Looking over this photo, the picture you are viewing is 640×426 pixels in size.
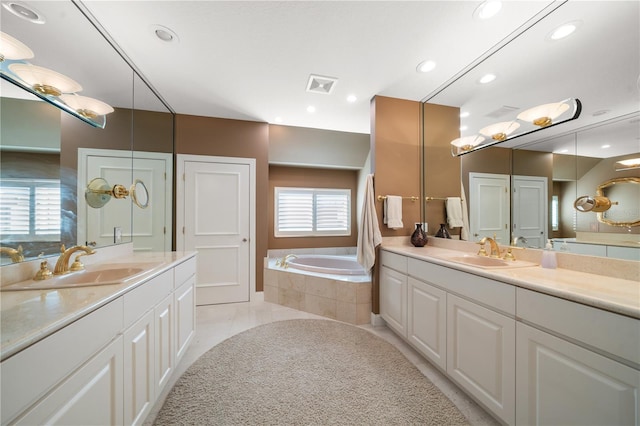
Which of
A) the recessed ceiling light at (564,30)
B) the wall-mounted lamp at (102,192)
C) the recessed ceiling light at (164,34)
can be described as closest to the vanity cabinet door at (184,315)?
the wall-mounted lamp at (102,192)

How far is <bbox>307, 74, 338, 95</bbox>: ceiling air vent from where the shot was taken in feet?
7.32

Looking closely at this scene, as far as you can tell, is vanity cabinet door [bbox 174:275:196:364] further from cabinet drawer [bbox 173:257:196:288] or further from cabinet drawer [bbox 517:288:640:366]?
cabinet drawer [bbox 517:288:640:366]

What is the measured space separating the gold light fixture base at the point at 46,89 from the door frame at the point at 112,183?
446 mm

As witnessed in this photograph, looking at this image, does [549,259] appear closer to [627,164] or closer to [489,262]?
[489,262]

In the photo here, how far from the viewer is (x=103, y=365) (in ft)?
3.10

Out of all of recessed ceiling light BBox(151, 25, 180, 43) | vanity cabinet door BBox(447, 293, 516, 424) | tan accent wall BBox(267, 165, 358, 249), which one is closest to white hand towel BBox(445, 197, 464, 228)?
vanity cabinet door BBox(447, 293, 516, 424)

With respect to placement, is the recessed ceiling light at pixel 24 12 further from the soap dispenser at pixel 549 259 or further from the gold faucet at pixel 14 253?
the soap dispenser at pixel 549 259

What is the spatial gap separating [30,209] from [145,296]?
2.72 feet

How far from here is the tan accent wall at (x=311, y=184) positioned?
420cm

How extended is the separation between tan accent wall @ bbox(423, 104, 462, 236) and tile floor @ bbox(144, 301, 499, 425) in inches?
49.9

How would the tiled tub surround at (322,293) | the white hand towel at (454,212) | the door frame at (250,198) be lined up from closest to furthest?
1. the white hand towel at (454,212)
2. the tiled tub surround at (322,293)
3. the door frame at (250,198)

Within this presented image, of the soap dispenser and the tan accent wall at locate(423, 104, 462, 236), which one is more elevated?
the tan accent wall at locate(423, 104, 462, 236)

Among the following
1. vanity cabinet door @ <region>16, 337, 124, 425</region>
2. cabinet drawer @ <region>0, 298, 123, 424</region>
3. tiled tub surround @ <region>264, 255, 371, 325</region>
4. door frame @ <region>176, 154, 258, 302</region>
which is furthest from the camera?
door frame @ <region>176, 154, 258, 302</region>

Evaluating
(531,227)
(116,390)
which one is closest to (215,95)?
(116,390)
